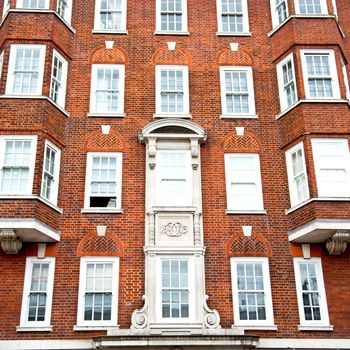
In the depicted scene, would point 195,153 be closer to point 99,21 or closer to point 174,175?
point 174,175

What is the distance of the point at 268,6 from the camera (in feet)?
74.4

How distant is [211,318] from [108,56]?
34.7ft

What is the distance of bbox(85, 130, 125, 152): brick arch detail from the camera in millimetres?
19531

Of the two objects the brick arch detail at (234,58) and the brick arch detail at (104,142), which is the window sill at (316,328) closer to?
the brick arch detail at (104,142)

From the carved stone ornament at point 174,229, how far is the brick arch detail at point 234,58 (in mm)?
6827

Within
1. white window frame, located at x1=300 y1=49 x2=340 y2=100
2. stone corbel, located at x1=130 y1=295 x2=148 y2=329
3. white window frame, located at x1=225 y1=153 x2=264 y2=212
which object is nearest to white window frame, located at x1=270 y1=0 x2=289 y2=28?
white window frame, located at x1=300 y1=49 x2=340 y2=100

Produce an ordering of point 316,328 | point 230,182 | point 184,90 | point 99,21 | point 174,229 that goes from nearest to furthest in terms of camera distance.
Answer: point 316,328
point 174,229
point 230,182
point 184,90
point 99,21

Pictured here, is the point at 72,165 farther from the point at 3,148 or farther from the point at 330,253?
the point at 330,253

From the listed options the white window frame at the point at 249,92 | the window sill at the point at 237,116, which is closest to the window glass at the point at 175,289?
the window sill at the point at 237,116

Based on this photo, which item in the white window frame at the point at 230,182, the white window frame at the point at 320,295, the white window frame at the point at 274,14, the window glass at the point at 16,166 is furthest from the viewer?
the white window frame at the point at 274,14

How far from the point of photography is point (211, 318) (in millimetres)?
16969

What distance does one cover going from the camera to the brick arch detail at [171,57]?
21172 mm

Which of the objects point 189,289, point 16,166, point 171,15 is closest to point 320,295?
point 189,289

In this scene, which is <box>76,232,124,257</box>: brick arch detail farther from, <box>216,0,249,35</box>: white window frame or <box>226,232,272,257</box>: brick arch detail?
<box>216,0,249,35</box>: white window frame
